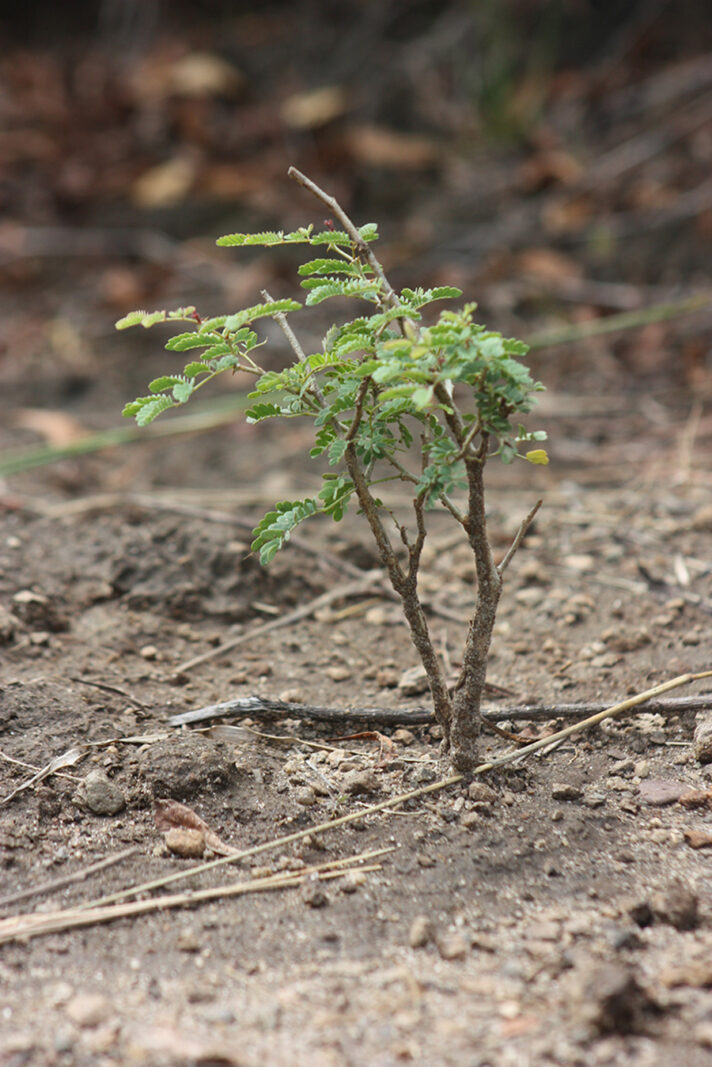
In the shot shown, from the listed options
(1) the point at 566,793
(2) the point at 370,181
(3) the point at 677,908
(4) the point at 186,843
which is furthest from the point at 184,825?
(2) the point at 370,181

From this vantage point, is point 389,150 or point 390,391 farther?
point 389,150

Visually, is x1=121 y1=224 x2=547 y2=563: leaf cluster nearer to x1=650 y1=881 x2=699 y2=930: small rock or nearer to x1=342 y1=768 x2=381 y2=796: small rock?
x1=342 y1=768 x2=381 y2=796: small rock

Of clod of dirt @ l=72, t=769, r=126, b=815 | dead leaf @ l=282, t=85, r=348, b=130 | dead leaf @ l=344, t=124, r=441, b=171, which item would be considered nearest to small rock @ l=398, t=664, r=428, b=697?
clod of dirt @ l=72, t=769, r=126, b=815

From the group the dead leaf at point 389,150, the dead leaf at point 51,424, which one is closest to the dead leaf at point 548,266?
the dead leaf at point 389,150

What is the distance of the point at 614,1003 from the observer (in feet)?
3.51

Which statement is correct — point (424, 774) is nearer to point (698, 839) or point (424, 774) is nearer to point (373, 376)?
point (698, 839)

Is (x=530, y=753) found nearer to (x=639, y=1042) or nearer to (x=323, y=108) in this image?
(x=639, y=1042)

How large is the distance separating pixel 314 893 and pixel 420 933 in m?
0.17

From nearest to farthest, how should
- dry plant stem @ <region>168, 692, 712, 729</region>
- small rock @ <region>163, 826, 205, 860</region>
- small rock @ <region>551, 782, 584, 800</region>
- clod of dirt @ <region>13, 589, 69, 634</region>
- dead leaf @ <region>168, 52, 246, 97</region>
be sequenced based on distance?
1. small rock @ <region>163, 826, 205, 860</region>
2. small rock @ <region>551, 782, 584, 800</region>
3. dry plant stem @ <region>168, 692, 712, 729</region>
4. clod of dirt @ <region>13, 589, 69, 634</region>
5. dead leaf @ <region>168, 52, 246, 97</region>

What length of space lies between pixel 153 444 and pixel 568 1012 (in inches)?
110

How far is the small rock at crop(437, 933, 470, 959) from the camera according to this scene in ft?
4.01

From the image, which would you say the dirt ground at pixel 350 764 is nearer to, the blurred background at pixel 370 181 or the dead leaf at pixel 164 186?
the blurred background at pixel 370 181

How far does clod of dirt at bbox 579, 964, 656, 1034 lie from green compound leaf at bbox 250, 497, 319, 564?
739mm

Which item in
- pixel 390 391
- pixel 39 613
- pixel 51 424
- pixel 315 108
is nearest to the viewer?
pixel 390 391
